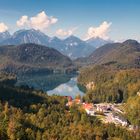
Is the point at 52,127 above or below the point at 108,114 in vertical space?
above

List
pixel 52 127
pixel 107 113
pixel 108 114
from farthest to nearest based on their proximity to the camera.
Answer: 1. pixel 107 113
2. pixel 108 114
3. pixel 52 127

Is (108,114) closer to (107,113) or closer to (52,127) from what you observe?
(107,113)

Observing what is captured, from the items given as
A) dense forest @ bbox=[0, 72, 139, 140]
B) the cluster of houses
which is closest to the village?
the cluster of houses

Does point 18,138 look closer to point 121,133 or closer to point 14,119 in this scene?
point 14,119

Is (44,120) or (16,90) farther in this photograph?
(16,90)

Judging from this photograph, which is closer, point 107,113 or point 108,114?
point 108,114

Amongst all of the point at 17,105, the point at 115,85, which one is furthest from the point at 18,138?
the point at 115,85

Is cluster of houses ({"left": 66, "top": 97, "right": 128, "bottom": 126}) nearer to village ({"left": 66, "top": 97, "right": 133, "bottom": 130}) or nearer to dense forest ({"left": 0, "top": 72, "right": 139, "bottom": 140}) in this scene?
village ({"left": 66, "top": 97, "right": 133, "bottom": 130})

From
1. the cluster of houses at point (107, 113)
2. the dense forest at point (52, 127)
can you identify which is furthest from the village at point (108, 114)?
the dense forest at point (52, 127)

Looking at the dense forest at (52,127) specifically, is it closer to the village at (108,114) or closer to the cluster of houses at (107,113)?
the village at (108,114)

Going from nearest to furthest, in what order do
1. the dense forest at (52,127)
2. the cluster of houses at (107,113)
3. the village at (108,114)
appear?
the dense forest at (52,127) < the village at (108,114) < the cluster of houses at (107,113)

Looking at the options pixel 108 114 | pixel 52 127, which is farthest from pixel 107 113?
pixel 52 127
